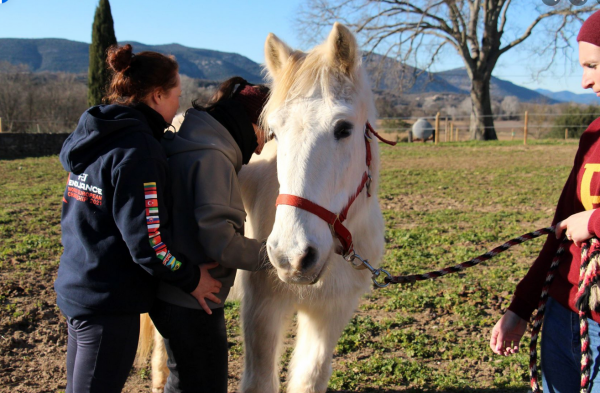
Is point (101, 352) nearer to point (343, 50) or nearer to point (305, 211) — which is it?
point (305, 211)

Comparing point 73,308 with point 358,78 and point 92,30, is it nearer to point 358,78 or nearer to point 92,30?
point 358,78

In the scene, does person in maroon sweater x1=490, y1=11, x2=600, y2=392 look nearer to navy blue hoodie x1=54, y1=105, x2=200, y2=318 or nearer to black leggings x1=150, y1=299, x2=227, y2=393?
black leggings x1=150, y1=299, x2=227, y2=393

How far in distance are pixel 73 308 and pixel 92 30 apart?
73.3 feet

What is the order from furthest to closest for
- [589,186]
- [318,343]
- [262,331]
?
[318,343] → [262,331] → [589,186]

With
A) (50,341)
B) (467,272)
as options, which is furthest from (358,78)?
(467,272)

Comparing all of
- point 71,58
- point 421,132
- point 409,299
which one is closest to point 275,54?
point 409,299

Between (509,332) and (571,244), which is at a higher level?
(571,244)

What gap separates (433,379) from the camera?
9.70ft

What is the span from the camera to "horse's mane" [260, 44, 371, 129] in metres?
1.88

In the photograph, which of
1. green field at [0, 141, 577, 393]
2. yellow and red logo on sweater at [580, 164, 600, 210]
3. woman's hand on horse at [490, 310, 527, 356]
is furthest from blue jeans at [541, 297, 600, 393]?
green field at [0, 141, 577, 393]

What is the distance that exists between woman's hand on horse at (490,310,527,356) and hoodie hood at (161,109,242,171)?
4.34 ft

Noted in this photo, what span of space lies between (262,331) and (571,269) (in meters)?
1.43

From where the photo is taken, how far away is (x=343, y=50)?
1954 mm

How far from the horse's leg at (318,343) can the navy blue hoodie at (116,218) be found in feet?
3.14
